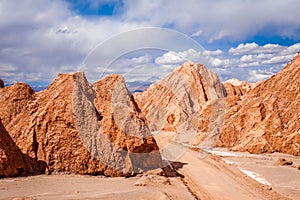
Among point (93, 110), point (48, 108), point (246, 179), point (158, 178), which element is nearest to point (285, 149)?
point (246, 179)

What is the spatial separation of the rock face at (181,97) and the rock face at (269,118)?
558cm

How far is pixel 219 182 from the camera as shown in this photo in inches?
542

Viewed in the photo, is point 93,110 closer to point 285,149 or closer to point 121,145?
point 121,145

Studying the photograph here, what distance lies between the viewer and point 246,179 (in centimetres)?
1492

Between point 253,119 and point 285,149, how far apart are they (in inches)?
171

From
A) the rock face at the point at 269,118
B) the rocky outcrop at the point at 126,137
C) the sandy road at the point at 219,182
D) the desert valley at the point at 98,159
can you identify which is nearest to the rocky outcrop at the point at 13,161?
the desert valley at the point at 98,159

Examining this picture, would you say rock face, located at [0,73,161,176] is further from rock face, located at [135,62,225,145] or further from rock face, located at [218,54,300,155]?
rock face, located at [135,62,225,145]

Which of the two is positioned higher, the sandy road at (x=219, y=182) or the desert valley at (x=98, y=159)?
the desert valley at (x=98, y=159)

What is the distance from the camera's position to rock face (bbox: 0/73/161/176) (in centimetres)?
1058

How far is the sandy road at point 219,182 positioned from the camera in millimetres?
11859

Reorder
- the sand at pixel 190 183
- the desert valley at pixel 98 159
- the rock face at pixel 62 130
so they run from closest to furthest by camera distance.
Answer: the sand at pixel 190 183 < the desert valley at pixel 98 159 < the rock face at pixel 62 130

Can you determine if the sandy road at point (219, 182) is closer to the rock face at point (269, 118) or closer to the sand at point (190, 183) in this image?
the sand at point (190, 183)

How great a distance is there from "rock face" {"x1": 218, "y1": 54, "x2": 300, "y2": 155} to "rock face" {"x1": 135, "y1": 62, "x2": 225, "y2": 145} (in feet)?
18.3

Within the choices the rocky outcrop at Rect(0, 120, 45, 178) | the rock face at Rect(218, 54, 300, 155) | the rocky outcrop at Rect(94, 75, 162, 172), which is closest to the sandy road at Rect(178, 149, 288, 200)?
the rocky outcrop at Rect(94, 75, 162, 172)
